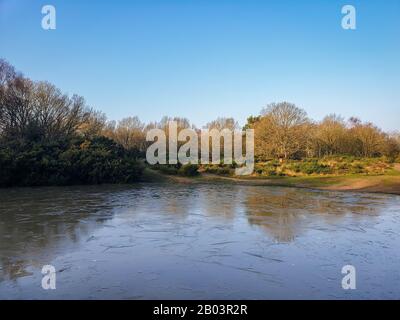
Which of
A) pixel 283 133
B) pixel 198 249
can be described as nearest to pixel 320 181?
pixel 283 133

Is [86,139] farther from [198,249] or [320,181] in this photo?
[198,249]

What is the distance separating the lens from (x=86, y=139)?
Answer: 83.7 ft

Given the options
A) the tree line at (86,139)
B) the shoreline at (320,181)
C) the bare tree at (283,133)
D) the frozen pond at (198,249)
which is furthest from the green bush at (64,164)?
→ the bare tree at (283,133)

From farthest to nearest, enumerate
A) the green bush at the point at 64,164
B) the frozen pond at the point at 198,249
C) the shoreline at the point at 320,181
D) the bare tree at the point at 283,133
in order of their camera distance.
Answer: the bare tree at the point at 283,133
the green bush at the point at 64,164
the shoreline at the point at 320,181
the frozen pond at the point at 198,249

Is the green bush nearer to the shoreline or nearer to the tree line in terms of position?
the tree line

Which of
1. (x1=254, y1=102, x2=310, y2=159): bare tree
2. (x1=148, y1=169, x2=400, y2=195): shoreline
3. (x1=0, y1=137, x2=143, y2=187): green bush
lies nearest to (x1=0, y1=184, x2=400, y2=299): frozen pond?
(x1=148, y1=169, x2=400, y2=195): shoreline

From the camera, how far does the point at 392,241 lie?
8.40 metres

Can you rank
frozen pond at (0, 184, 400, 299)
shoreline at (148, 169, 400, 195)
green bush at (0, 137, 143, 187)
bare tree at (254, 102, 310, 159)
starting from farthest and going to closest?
bare tree at (254, 102, 310, 159) → green bush at (0, 137, 143, 187) → shoreline at (148, 169, 400, 195) → frozen pond at (0, 184, 400, 299)

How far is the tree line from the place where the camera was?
69.2 feet

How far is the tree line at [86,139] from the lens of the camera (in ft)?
69.2

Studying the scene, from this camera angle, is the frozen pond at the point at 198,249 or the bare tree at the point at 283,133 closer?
the frozen pond at the point at 198,249

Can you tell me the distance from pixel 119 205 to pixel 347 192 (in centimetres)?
1078

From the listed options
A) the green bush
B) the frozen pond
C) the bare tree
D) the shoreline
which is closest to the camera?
the frozen pond

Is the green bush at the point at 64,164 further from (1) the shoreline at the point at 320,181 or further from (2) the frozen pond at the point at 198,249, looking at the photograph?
(2) the frozen pond at the point at 198,249
